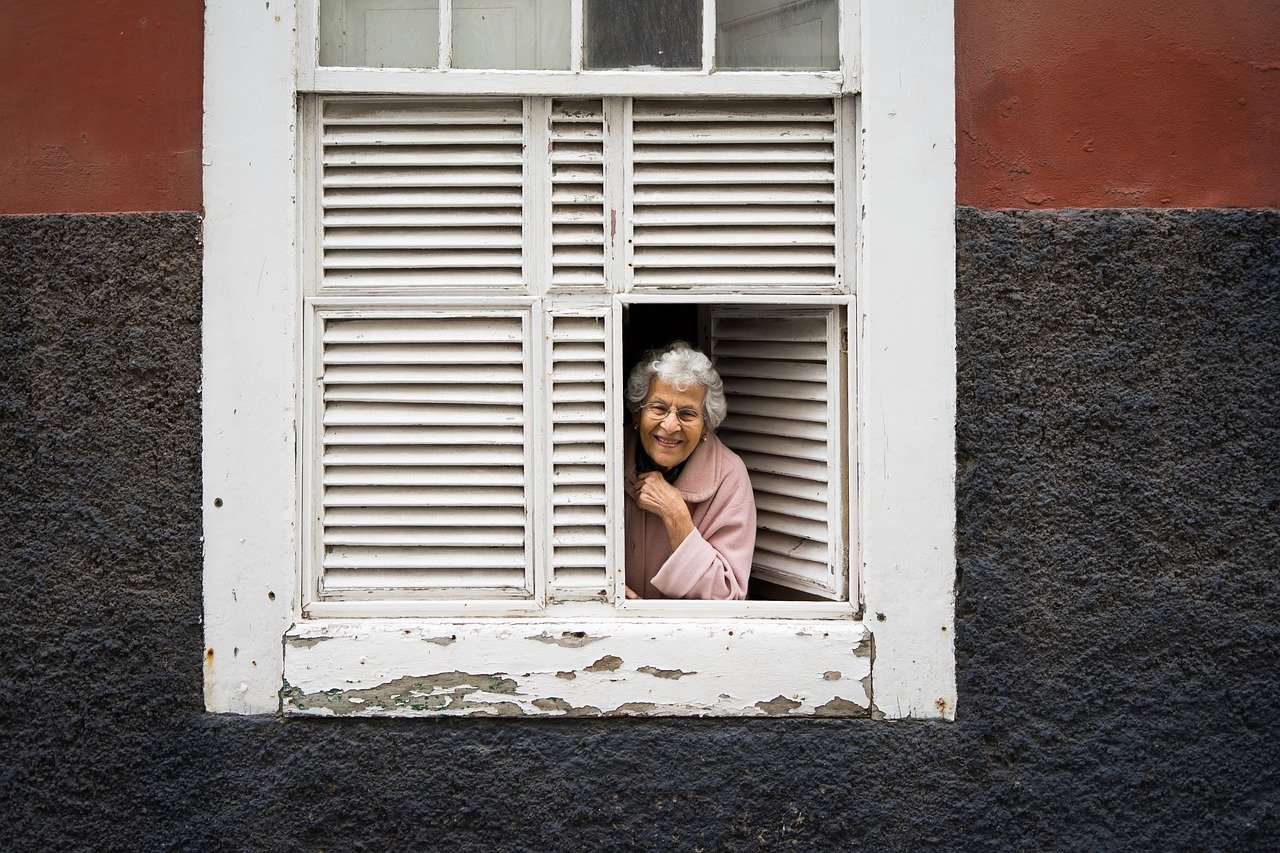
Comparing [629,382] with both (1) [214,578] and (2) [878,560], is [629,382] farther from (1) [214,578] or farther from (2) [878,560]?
(1) [214,578]

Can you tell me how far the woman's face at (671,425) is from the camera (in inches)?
134

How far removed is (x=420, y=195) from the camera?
3.12 meters

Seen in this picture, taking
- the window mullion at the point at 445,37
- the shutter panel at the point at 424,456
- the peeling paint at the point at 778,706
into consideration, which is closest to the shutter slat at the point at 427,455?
the shutter panel at the point at 424,456

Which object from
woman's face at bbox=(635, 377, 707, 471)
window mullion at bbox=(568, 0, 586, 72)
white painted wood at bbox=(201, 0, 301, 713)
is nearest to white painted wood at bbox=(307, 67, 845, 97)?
window mullion at bbox=(568, 0, 586, 72)

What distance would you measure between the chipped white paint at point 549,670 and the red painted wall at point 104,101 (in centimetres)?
132

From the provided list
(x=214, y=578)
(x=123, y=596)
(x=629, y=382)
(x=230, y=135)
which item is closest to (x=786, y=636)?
(x=629, y=382)

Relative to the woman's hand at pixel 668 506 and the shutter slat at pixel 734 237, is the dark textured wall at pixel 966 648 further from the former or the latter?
the woman's hand at pixel 668 506

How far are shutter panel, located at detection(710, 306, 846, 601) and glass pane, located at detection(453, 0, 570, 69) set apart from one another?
0.99m

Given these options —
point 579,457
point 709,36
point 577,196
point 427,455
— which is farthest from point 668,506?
point 709,36

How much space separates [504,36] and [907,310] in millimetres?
1363

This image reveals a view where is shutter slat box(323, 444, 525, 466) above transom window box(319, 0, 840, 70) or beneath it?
beneath

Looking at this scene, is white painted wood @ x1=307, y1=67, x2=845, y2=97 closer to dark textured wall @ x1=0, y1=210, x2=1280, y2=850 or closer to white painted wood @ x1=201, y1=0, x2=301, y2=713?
white painted wood @ x1=201, y1=0, x2=301, y2=713

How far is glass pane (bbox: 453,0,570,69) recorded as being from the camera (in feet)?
10.1

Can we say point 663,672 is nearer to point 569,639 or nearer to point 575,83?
point 569,639
